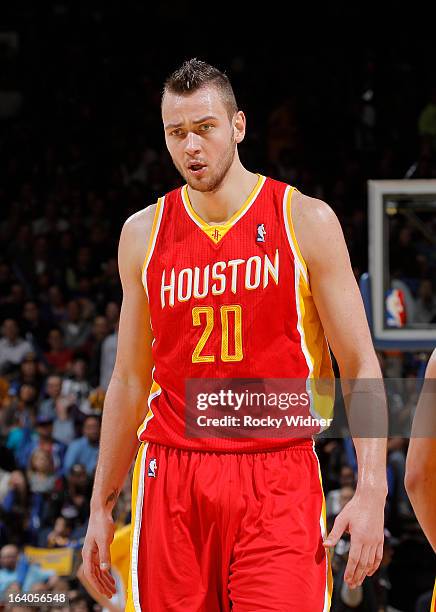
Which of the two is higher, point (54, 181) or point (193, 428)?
point (54, 181)

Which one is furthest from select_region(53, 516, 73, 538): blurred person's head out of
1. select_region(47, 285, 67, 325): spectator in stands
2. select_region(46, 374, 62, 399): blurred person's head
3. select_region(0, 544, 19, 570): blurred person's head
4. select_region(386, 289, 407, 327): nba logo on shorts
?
select_region(47, 285, 67, 325): spectator in stands

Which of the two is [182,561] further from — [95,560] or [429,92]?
[429,92]

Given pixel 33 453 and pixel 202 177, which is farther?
pixel 33 453

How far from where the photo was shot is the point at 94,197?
14.7m

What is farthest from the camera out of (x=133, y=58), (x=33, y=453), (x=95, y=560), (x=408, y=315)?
(x=133, y=58)

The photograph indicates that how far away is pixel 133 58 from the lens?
17.3 meters

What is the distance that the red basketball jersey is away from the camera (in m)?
3.61

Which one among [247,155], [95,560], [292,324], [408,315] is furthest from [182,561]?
[247,155]

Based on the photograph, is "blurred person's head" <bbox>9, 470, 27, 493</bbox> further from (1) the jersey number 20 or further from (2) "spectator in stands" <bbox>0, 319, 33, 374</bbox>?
(1) the jersey number 20

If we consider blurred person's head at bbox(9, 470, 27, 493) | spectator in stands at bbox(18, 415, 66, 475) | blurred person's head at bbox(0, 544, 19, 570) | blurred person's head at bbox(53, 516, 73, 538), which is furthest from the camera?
spectator in stands at bbox(18, 415, 66, 475)

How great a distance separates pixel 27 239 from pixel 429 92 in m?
6.04

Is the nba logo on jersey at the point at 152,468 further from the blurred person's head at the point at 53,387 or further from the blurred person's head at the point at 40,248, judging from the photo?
the blurred person's head at the point at 40,248

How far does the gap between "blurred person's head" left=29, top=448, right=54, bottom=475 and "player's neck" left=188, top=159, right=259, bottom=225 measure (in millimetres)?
6573

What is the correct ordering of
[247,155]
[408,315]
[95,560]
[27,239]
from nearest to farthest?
[95,560] → [408,315] → [27,239] → [247,155]
